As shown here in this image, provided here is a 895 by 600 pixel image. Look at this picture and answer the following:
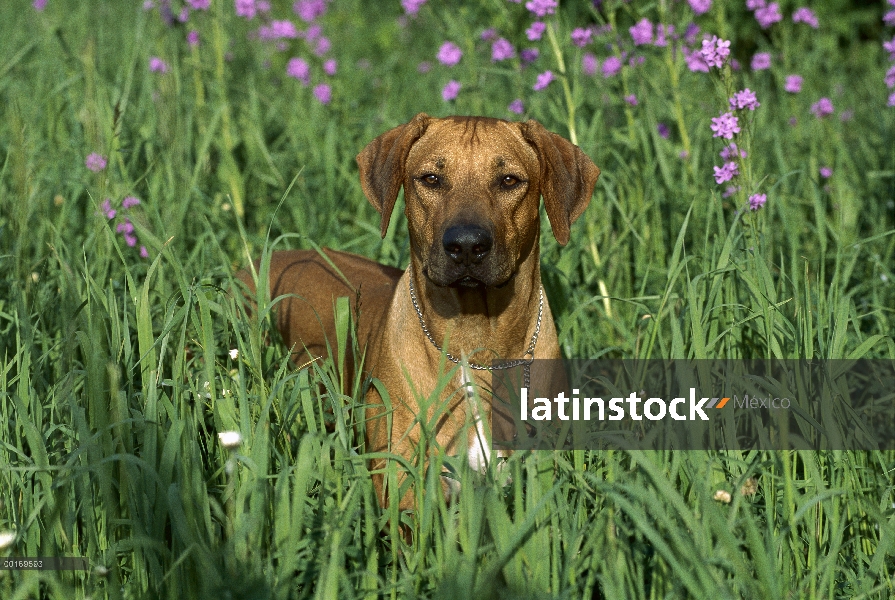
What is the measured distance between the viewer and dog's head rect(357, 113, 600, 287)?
3078mm

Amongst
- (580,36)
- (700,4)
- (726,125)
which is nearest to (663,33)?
(700,4)

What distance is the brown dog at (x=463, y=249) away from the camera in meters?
3.12

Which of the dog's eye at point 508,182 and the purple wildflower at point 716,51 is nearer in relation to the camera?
the dog's eye at point 508,182

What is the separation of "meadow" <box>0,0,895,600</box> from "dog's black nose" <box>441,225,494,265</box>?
46cm

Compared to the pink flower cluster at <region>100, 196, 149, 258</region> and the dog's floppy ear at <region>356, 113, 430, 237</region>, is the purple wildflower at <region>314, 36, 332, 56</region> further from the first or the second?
the dog's floppy ear at <region>356, 113, 430, 237</region>

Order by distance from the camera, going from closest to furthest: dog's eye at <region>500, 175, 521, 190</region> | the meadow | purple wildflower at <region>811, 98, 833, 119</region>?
the meadow < dog's eye at <region>500, 175, 521, 190</region> < purple wildflower at <region>811, 98, 833, 119</region>

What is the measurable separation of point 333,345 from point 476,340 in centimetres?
80

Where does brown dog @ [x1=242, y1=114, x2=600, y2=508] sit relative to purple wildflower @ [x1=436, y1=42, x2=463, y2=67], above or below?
below

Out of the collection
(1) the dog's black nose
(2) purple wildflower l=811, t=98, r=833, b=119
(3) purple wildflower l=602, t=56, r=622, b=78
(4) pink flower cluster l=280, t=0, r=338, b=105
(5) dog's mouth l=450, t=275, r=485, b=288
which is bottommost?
(5) dog's mouth l=450, t=275, r=485, b=288

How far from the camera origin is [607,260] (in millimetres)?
4621

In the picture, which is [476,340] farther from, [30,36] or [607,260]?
[30,36]

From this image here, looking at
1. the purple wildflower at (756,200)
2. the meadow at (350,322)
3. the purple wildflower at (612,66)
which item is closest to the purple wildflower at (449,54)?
the meadow at (350,322)
